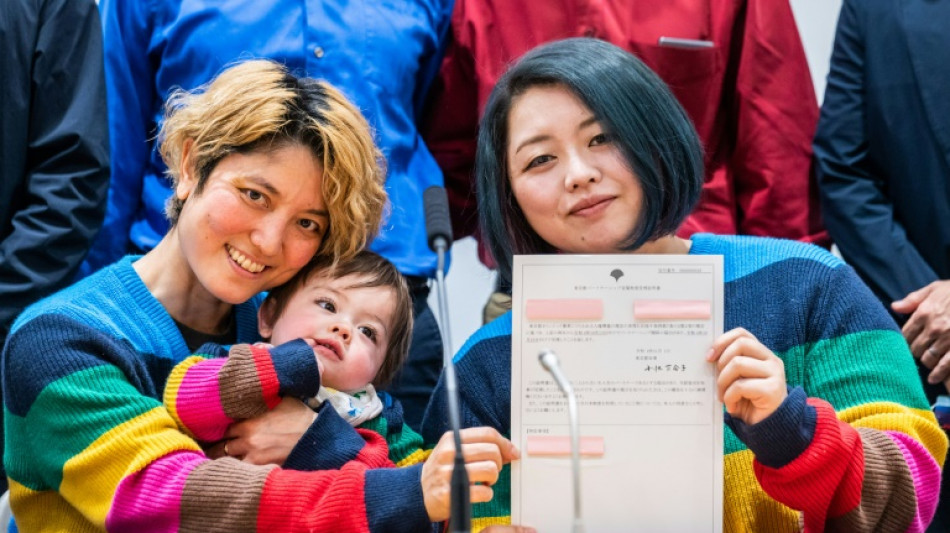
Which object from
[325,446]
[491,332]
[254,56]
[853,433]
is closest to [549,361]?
[853,433]

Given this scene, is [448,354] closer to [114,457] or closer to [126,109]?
[114,457]

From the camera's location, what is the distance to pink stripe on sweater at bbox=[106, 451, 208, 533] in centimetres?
158

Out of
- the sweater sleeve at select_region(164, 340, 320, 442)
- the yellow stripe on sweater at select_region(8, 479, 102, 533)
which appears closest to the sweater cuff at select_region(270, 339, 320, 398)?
the sweater sleeve at select_region(164, 340, 320, 442)

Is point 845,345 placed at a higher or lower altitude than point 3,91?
lower

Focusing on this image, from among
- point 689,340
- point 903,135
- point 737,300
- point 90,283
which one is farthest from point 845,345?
point 90,283

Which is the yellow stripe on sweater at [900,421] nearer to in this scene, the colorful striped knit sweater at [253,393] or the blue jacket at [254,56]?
the colorful striped knit sweater at [253,393]

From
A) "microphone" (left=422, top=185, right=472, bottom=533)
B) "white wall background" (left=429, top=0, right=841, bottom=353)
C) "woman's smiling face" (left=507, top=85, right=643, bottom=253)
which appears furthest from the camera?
"white wall background" (left=429, top=0, right=841, bottom=353)

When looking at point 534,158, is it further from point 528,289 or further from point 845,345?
point 845,345

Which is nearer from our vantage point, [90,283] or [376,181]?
[90,283]

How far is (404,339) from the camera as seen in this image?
84.5 inches

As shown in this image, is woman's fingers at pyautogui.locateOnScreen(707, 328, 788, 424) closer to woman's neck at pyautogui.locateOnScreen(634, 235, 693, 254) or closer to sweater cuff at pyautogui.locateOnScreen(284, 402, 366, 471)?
woman's neck at pyautogui.locateOnScreen(634, 235, 693, 254)

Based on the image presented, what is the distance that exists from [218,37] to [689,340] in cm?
136

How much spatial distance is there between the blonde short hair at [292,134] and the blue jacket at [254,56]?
1.17 ft

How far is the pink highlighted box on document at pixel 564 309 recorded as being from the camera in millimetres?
1546
